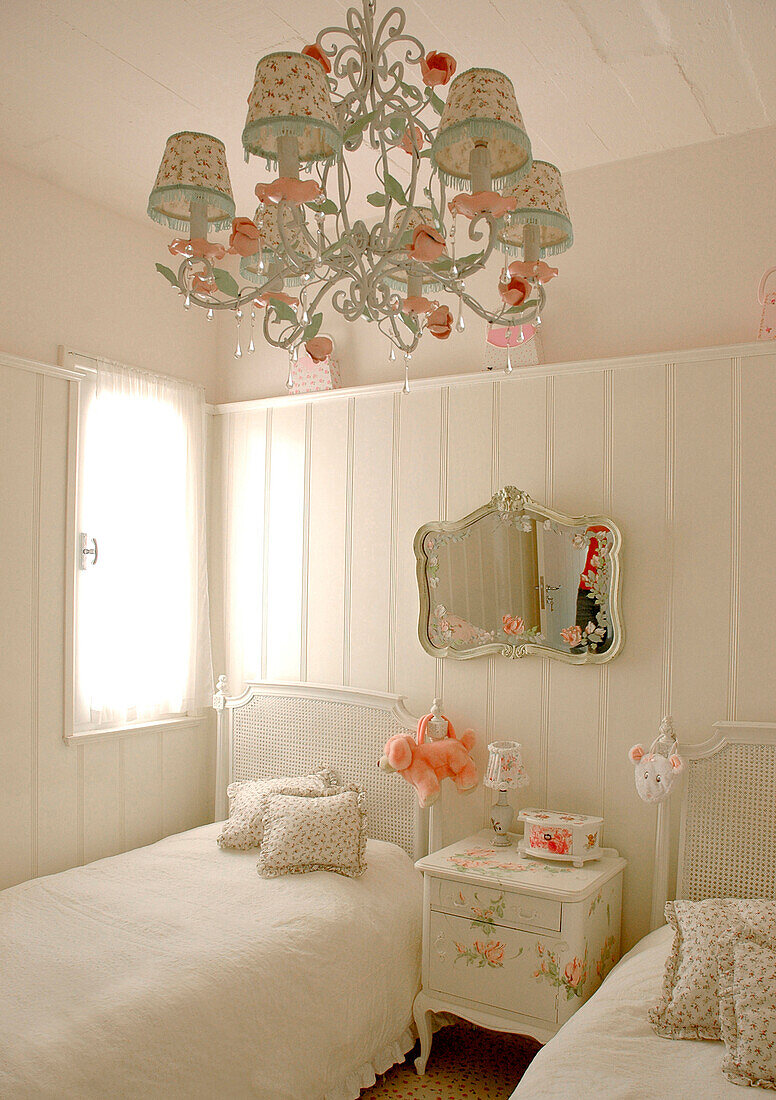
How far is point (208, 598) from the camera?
13.2ft

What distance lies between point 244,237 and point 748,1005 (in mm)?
2043

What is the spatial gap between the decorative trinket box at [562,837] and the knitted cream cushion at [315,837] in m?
0.59

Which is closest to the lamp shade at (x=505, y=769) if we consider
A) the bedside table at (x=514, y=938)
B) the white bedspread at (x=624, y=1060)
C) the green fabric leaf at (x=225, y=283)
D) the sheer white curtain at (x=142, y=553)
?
the bedside table at (x=514, y=938)

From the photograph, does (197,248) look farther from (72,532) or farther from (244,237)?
(72,532)

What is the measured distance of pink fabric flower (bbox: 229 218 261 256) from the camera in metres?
1.64

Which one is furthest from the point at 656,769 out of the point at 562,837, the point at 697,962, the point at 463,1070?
the point at 463,1070

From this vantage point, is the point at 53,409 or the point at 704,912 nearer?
the point at 704,912

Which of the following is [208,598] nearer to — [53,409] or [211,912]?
[53,409]

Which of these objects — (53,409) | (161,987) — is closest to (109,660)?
(53,409)

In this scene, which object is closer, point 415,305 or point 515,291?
point 515,291

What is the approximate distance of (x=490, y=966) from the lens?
8.98ft

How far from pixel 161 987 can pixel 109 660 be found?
5.09 feet

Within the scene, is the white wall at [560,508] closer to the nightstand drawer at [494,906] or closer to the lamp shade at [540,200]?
the nightstand drawer at [494,906]

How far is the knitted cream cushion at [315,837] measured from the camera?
3.04 m
